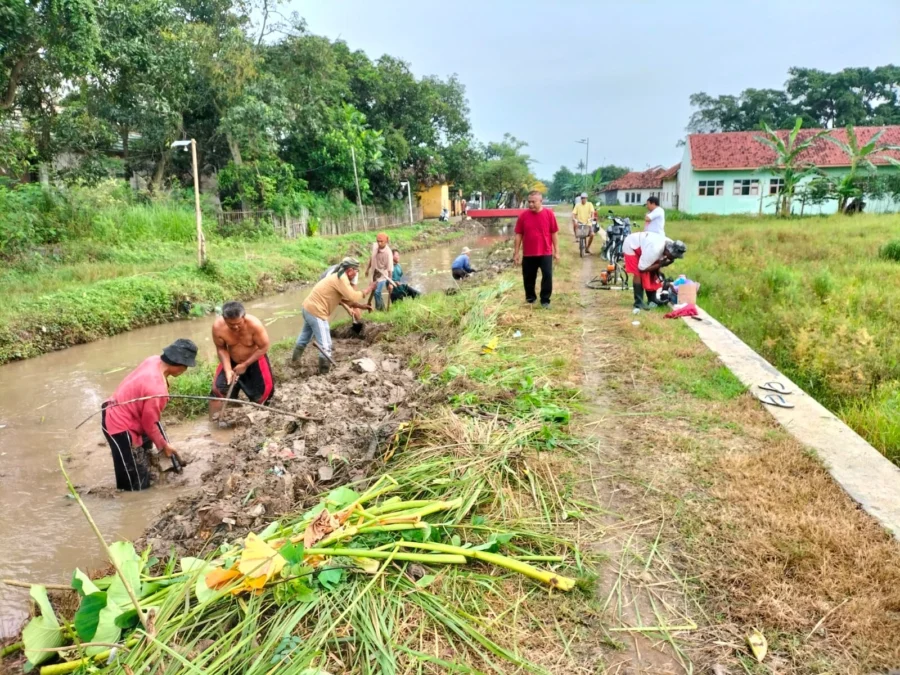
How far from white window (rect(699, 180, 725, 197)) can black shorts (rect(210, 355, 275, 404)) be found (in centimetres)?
3129

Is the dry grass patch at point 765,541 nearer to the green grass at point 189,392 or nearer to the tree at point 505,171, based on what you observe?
the green grass at point 189,392

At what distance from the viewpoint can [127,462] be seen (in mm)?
4297

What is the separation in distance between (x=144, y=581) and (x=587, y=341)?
4702 mm

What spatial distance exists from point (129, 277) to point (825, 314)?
37.3ft

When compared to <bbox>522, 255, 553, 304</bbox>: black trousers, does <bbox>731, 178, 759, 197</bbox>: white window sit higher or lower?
higher

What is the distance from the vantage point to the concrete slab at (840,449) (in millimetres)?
2742

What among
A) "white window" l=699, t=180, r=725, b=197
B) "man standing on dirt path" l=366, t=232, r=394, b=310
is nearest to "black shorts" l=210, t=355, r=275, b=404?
"man standing on dirt path" l=366, t=232, r=394, b=310

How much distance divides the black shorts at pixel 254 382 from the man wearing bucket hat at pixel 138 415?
3.75ft

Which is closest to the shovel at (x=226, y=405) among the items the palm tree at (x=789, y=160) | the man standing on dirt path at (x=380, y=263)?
the man standing on dirt path at (x=380, y=263)

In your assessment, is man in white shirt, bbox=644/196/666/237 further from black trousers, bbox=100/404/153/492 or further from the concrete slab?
black trousers, bbox=100/404/153/492

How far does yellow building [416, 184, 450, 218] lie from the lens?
40.2 metres

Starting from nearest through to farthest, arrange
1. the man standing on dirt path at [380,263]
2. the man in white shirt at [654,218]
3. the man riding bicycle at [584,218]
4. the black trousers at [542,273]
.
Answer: the black trousers at [542,273] < the man in white shirt at [654,218] < the man standing on dirt path at [380,263] < the man riding bicycle at [584,218]

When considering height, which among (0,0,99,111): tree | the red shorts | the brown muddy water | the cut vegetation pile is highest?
(0,0,99,111): tree

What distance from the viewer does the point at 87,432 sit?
18.7 ft
